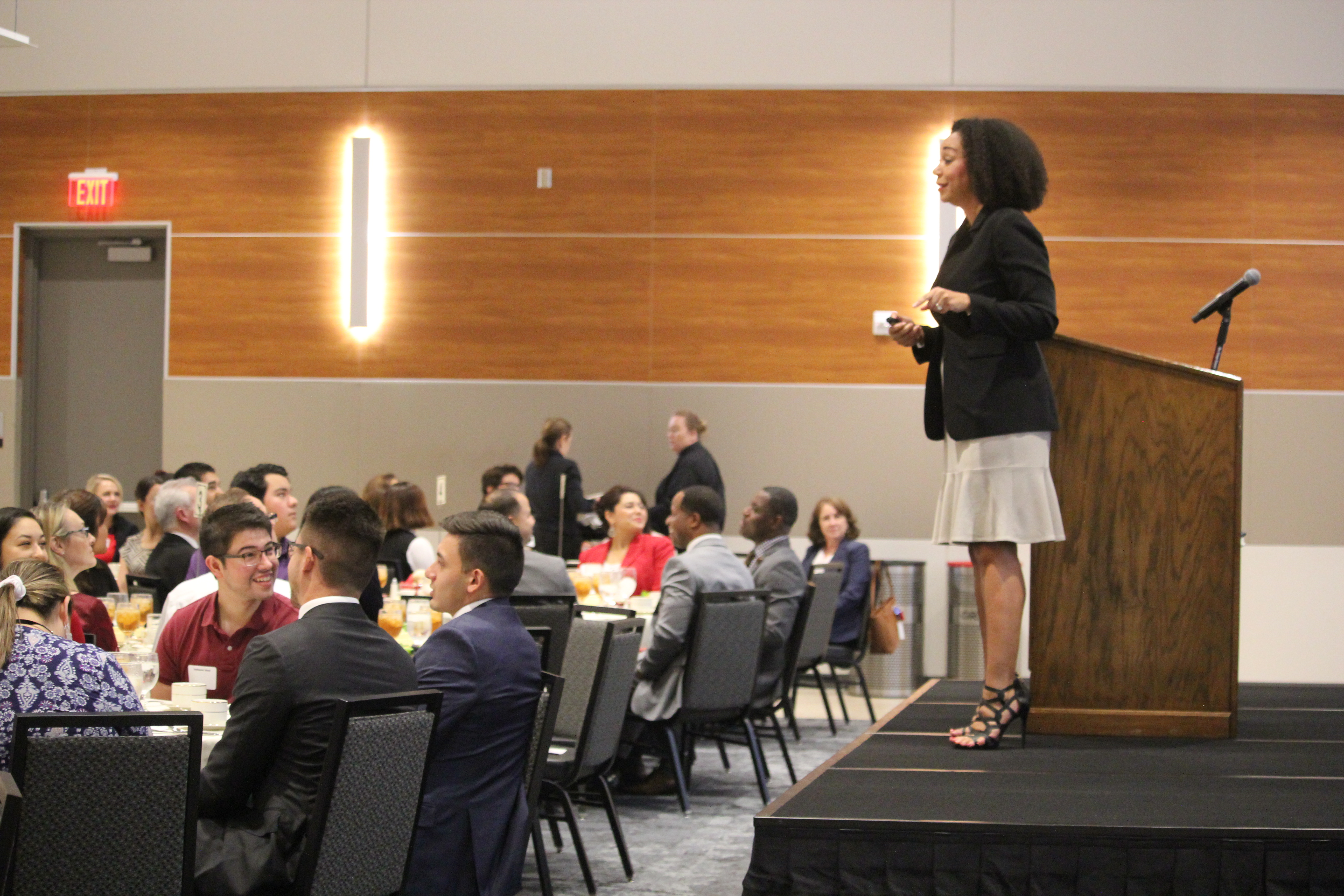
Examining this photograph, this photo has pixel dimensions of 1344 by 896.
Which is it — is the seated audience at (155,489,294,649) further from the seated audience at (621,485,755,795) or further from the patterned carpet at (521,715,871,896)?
the seated audience at (621,485,755,795)

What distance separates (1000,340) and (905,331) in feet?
0.66

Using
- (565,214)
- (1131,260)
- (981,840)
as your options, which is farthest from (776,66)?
(981,840)

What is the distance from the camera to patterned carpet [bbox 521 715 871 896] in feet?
13.7

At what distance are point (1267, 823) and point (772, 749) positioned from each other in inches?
173

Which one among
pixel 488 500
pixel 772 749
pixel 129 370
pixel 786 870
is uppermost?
pixel 129 370

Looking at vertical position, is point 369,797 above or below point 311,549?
below

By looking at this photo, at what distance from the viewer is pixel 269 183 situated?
8812mm

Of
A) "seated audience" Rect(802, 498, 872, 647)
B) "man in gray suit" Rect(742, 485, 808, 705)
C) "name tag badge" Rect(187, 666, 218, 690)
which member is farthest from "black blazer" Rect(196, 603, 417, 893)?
"seated audience" Rect(802, 498, 872, 647)

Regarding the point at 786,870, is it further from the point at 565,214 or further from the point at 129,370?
the point at 129,370

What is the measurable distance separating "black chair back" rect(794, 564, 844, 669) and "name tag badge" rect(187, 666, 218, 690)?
315 centimetres

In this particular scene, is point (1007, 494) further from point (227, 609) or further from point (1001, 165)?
point (227, 609)

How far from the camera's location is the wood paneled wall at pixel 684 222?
8.40 metres

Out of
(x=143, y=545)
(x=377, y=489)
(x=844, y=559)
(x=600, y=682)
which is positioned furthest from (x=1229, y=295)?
(x=143, y=545)

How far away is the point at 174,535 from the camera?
5375mm
